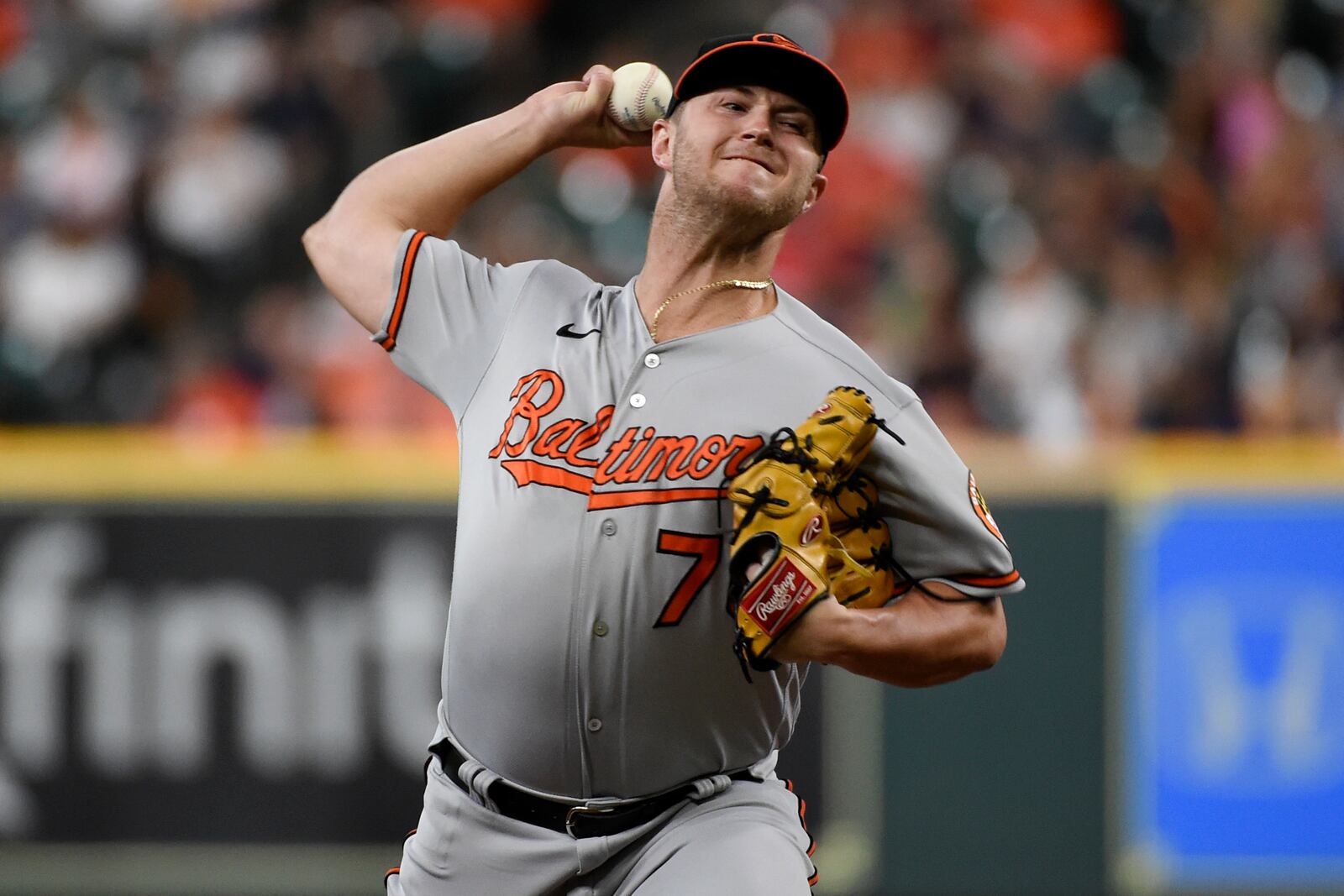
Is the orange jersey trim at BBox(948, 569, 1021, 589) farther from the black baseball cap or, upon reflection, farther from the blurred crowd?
the blurred crowd

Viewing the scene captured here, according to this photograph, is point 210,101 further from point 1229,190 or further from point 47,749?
point 1229,190

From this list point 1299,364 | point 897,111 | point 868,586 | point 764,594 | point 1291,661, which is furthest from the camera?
point 897,111

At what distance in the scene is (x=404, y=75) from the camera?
32.5 ft

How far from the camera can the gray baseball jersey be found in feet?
10.1

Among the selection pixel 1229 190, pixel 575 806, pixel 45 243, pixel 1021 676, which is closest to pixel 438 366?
pixel 575 806

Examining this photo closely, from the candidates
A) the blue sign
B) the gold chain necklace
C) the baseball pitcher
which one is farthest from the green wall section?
the gold chain necklace

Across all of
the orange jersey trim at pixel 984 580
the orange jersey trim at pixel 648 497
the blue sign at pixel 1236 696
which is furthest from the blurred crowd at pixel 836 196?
the orange jersey trim at pixel 648 497

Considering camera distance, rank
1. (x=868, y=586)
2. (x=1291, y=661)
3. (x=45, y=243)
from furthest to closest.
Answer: (x=45, y=243), (x=1291, y=661), (x=868, y=586)

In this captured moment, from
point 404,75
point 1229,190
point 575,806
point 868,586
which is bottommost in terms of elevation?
point 575,806

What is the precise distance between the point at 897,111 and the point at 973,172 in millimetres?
587

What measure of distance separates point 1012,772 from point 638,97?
12.7 ft

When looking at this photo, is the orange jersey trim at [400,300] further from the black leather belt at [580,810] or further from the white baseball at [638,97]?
the black leather belt at [580,810]

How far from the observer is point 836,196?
9055 millimetres

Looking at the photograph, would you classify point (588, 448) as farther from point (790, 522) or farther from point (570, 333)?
point (790, 522)
